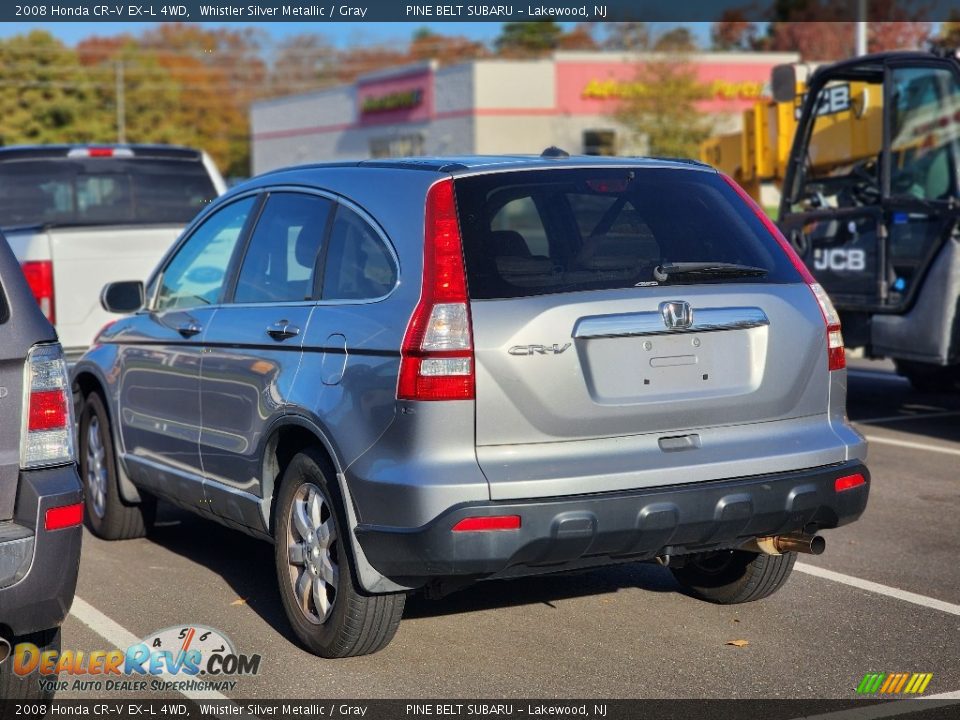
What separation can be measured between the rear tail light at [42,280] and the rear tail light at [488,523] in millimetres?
5630

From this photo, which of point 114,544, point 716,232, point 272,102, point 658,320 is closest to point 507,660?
point 658,320

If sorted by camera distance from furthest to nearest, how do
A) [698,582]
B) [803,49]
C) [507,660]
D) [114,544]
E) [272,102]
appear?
[272,102]
[803,49]
[114,544]
[698,582]
[507,660]

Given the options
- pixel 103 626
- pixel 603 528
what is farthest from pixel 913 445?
pixel 103 626

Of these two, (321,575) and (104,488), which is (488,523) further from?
(104,488)

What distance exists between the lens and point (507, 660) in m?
5.28

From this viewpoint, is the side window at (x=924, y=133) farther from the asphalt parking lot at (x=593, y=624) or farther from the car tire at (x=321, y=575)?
the car tire at (x=321, y=575)

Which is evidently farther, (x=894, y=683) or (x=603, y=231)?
(x=603, y=231)

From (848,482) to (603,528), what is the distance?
110 cm

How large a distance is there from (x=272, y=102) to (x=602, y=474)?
203 ft

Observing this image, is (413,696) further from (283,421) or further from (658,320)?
(658,320)

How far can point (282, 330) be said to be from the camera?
5543mm

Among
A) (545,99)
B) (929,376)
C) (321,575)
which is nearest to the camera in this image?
(321,575)

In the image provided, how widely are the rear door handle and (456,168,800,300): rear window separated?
90cm

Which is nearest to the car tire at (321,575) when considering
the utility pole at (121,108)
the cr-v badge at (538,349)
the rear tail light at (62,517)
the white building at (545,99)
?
the cr-v badge at (538,349)
